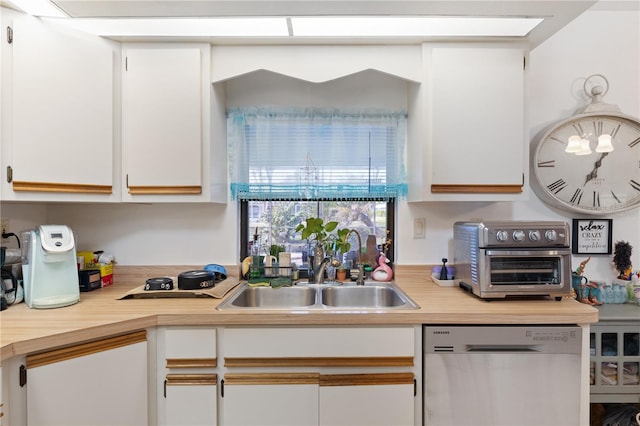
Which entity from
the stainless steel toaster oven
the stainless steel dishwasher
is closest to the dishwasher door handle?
the stainless steel dishwasher

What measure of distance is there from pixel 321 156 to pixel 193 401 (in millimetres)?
1394

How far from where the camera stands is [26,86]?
1.37 metres

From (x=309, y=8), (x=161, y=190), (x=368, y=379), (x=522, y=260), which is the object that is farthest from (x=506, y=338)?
(x=161, y=190)

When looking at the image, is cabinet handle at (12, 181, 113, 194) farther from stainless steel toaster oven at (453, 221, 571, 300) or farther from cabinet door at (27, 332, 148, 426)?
stainless steel toaster oven at (453, 221, 571, 300)

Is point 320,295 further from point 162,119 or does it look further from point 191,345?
point 162,119

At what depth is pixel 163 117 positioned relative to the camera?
5.30ft

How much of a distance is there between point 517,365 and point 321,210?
124 cm

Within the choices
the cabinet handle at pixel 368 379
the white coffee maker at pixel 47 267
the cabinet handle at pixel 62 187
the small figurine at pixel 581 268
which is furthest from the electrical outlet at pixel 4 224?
the small figurine at pixel 581 268

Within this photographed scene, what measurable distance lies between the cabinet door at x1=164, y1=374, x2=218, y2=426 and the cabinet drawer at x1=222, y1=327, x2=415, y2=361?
0.53 feet

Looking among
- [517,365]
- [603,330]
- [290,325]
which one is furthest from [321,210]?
[603,330]

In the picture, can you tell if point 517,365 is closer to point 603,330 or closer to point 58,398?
point 603,330

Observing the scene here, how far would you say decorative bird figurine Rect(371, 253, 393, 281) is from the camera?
6.24 feet

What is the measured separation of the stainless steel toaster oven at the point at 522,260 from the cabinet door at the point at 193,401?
125cm

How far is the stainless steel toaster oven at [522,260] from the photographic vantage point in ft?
4.82
